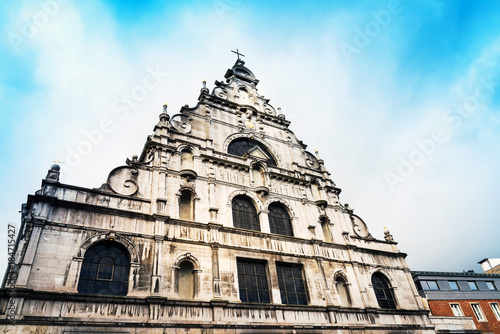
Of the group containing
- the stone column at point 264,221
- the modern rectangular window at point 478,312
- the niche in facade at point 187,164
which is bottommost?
the modern rectangular window at point 478,312

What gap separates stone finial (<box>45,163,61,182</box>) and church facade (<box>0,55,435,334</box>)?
8cm

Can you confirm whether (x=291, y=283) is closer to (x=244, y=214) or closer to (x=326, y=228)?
(x=244, y=214)

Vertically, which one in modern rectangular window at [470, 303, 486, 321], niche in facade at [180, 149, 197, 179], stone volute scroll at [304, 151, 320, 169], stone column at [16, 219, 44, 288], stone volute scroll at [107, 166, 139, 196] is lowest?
modern rectangular window at [470, 303, 486, 321]

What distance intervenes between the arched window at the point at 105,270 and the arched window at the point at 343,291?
13350mm

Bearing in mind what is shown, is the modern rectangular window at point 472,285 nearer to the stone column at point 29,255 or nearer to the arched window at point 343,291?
the arched window at point 343,291

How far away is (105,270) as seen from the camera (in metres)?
14.9

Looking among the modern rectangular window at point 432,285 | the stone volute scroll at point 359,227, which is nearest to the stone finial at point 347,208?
the stone volute scroll at point 359,227

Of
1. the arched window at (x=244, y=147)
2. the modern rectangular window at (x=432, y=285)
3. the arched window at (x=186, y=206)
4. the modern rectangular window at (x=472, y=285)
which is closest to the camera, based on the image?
the arched window at (x=186, y=206)

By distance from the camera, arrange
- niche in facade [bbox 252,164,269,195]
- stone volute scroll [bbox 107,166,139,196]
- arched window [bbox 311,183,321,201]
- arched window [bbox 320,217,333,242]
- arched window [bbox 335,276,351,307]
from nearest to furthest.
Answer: stone volute scroll [bbox 107,166,139,196] → arched window [bbox 335,276,351,307] → niche in facade [bbox 252,164,269,195] → arched window [bbox 320,217,333,242] → arched window [bbox 311,183,321,201]

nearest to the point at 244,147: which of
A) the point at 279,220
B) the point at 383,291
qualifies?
the point at 279,220

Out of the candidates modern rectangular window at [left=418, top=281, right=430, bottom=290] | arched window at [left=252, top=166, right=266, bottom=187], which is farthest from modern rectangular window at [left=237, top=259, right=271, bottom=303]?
modern rectangular window at [left=418, top=281, right=430, bottom=290]

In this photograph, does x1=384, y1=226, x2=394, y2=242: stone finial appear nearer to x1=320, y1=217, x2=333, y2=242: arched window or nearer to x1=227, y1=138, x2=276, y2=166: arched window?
x1=320, y1=217, x2=333, y2=242: arched window

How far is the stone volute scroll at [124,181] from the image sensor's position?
17484 mm

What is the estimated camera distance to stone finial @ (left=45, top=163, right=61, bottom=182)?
15875 mm
